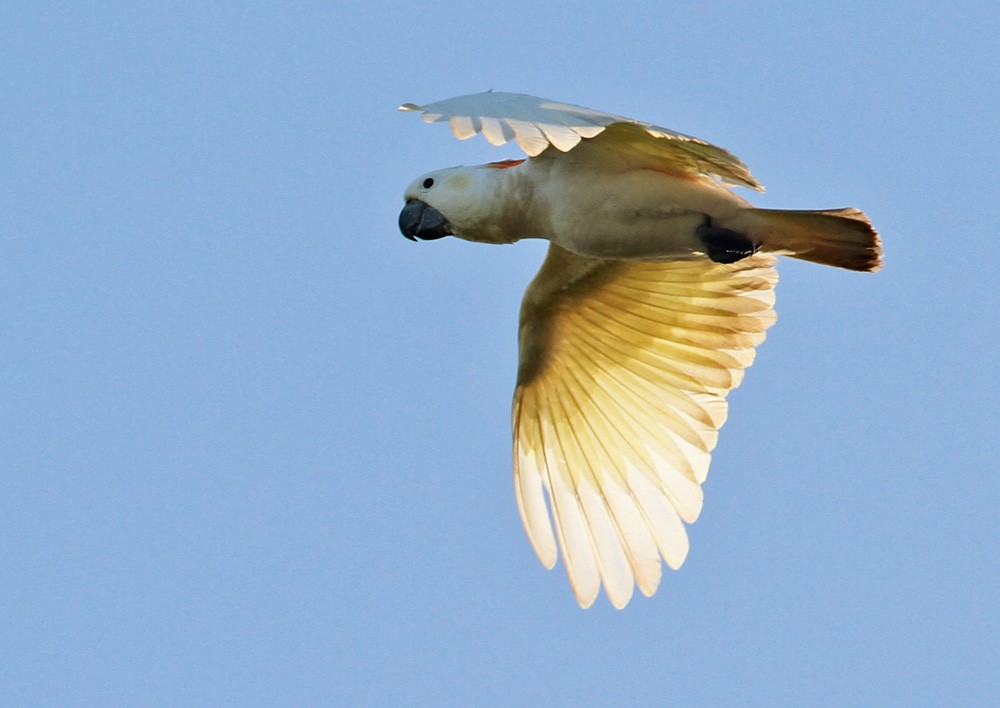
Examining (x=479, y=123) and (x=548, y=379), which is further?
(x=548, y=379)

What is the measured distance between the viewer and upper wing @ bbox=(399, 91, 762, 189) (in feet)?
16.2

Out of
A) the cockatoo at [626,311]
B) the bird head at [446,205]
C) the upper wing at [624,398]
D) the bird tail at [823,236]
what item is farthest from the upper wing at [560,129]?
the upper wing at [624,398]

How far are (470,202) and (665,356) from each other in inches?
55.0

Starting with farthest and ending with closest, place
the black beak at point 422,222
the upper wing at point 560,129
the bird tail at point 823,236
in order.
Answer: the black beak at point 422,222 → the bird tail at point 823,236 → the upper wing at point 560,129

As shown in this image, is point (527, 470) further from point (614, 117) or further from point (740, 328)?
point (614, 117)

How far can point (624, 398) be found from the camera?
7.32m

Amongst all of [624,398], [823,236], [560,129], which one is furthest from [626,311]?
[560,129]

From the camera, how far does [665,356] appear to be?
7270 mm

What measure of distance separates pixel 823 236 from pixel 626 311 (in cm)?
144

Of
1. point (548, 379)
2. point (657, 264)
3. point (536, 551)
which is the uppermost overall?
point (657, 264)

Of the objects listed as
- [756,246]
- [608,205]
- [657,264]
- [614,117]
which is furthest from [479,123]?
[657,264]

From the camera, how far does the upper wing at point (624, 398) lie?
686 centimetres

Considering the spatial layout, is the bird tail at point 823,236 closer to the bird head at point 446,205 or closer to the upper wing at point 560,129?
the upper wing at point 560,129

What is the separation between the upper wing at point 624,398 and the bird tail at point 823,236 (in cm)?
74
